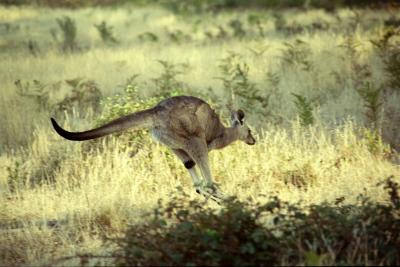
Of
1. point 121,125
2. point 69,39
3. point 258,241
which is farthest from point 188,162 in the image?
point 69,39

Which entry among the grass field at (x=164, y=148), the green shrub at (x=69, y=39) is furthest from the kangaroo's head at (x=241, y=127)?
the green shrub at (x=69, y=39)

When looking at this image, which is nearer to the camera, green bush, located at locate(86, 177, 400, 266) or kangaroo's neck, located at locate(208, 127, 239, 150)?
green bush, located at locate(86, 177, 400, 266)

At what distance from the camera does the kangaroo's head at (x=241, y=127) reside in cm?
912

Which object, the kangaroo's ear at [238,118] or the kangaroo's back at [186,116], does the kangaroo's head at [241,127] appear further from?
the kangaroo's back at [186,116]

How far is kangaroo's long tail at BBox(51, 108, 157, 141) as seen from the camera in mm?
7203

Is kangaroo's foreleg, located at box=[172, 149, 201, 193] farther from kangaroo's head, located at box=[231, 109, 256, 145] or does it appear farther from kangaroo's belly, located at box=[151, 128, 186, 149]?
kangaroo's head, located at box=[231, 109, 256, 145]

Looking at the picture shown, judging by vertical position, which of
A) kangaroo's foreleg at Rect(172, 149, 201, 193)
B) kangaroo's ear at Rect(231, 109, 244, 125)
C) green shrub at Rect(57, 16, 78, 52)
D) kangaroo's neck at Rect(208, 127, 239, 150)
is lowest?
kangaroo's foreleg at Rect(172, 149, 201, 193)

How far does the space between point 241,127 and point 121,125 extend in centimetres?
194

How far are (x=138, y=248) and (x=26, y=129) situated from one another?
6.38 metres

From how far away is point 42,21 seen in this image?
2695 centimetres

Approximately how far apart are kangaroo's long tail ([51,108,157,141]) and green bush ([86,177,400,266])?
1634mm

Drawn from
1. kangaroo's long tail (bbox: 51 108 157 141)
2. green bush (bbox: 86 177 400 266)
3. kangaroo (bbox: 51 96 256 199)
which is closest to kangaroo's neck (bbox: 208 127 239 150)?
kangaroo (bbox: 51 96 256 199)

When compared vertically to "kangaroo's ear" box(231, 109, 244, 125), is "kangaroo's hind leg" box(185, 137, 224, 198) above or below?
below

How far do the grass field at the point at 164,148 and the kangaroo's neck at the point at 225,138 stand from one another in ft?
1.05
